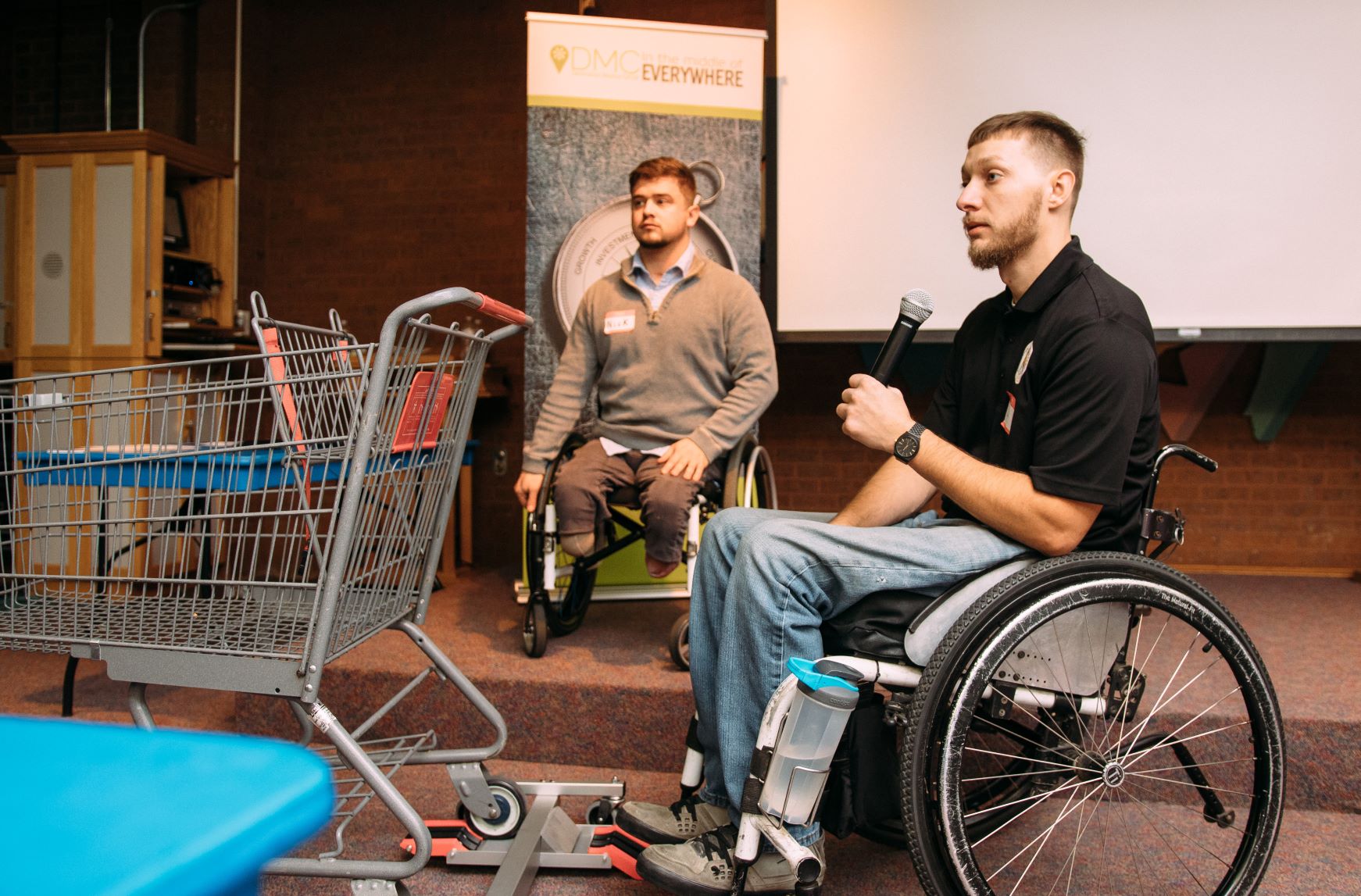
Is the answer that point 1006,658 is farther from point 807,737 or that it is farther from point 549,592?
point 549,592

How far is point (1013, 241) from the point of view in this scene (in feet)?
5.20

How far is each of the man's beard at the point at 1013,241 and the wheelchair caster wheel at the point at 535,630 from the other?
4.54ft

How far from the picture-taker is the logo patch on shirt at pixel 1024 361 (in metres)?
1.51

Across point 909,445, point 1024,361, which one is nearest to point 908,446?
point 909,445

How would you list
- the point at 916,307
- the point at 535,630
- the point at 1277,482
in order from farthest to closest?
1. the point at 1277,482
2. the point at 535,630
3. the point at 916,307

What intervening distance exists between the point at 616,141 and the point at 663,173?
55 centimetres

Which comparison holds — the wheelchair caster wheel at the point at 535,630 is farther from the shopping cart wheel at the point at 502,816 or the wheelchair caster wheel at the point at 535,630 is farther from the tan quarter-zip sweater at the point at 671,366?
the shopping cart wheel at the point at 502,816

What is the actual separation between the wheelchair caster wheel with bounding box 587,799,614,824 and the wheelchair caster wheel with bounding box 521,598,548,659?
0.64 m

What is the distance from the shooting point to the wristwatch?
1492mm

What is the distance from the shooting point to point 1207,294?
3.16 m

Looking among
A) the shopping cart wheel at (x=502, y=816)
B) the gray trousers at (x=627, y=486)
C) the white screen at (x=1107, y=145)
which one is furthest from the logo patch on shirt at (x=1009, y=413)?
the white screen at (x=1107, y=145)

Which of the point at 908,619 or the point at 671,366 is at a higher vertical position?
the point at 671,366

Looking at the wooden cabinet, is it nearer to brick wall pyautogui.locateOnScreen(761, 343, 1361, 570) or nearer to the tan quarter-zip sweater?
the tan quarter-zip sweater

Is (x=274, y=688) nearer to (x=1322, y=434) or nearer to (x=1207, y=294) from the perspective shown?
(x=1207, y=294)
